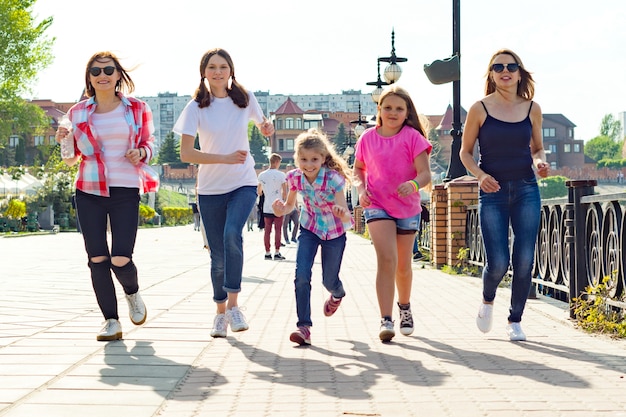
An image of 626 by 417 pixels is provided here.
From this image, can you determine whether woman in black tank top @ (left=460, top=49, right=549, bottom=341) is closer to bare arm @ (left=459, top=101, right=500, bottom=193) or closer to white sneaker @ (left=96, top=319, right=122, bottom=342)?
bare arm @ (left=459, top=101, right=500, bottom=193)

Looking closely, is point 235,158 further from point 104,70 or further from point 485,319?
point 485,319

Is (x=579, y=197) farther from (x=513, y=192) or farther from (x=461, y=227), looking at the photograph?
(x=461, y=227)

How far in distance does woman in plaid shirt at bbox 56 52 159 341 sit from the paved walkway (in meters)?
0.44

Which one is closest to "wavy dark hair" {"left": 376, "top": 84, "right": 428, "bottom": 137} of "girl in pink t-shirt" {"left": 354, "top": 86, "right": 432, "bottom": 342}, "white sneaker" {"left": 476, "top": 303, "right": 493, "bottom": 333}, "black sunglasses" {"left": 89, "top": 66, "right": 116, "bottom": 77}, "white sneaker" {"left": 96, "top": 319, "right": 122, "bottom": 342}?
"girl in pink t-shirt" {"left": 354, "top": 86, "right": 432, "bottom": 342}

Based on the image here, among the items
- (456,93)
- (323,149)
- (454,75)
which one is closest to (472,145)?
(323,149)

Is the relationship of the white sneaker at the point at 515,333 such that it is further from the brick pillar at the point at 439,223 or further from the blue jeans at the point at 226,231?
the brick pillar at the point at 439,223

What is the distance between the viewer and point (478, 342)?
231 inches

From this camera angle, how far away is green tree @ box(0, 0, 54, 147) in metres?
46.2

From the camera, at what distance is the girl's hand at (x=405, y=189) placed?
5.73 m

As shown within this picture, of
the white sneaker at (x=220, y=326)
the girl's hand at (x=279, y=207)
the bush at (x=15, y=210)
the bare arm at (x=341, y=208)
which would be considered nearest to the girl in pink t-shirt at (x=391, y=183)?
the bare arm at (x=341, y=208)

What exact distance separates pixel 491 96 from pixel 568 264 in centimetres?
184

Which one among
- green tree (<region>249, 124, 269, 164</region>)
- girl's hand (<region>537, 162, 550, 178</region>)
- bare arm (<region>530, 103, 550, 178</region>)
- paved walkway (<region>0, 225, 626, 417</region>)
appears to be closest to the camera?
paved walkway (<region>0, 225, 626, 417</region>)

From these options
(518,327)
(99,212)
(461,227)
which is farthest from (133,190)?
(461,227)

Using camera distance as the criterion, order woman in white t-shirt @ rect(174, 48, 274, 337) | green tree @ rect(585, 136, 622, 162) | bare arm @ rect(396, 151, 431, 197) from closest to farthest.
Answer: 1. bare arm @ rect(396, 151, 431, 197)
2. woman in white t-shirt @ rect(174, 48, 274, 337)
3. green tree @ rect(585, 136, 622, 162)
